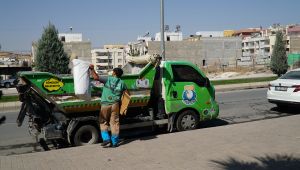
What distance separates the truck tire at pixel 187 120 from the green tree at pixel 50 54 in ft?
66.4

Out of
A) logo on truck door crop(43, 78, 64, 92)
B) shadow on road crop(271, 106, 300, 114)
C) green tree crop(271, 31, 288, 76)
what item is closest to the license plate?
shadow on road crop(271, 106, 300, 114)

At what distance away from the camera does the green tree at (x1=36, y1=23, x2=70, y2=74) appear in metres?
28.3

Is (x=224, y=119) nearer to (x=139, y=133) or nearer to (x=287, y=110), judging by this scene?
(x=287, y=110)

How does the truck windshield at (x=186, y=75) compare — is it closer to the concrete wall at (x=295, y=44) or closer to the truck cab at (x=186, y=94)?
the truck cab at (x=186, y=94)

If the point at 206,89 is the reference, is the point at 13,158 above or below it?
below

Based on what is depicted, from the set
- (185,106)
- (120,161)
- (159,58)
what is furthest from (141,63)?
(120,161)

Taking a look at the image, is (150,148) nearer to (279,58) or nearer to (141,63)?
(141,63)

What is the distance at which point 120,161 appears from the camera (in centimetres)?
649

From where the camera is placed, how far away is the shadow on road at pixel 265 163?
5.95 metres

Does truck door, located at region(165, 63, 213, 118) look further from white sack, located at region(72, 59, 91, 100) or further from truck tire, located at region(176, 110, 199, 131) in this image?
white sack, located at region(72, 59, 91, 100)

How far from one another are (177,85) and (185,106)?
57 centimetres

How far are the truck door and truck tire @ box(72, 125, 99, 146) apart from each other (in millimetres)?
1907

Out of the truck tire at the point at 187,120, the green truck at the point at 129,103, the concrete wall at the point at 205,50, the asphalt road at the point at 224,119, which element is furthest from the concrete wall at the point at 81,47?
the truck tire at the point at 187,120

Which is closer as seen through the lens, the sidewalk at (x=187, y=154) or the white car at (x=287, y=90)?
the sidewalk at (x=187, y=154)
